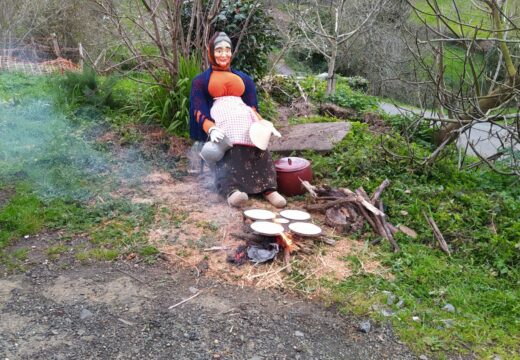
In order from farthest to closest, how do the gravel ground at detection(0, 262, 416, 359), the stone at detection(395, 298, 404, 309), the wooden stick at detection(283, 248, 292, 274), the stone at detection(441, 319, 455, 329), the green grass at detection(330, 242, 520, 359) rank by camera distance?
the wooden stick at detection(283, 248, 292, 274) → the stone at detection(395, 298, 404, 309) → the stone at detection(441, 319, 455, 329) → the green grass at detection(330, 242, 520, 359) → the gravel ground at detection(0, 262, 416, 359)

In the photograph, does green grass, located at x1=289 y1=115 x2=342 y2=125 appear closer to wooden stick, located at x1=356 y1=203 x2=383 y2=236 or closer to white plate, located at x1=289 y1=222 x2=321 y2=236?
wooden stick, located at x1=356 y1=203 x2=383 y2=236

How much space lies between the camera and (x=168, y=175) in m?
5.00

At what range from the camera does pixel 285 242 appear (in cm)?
352

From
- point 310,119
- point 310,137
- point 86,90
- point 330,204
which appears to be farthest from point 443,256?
point 86,90

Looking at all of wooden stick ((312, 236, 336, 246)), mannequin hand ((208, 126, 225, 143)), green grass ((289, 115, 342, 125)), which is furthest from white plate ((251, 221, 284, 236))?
green grass ((289, 115, 342, 125))

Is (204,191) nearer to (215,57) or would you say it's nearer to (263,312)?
(215,57)

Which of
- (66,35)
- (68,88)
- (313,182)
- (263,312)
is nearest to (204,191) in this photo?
(313,182)

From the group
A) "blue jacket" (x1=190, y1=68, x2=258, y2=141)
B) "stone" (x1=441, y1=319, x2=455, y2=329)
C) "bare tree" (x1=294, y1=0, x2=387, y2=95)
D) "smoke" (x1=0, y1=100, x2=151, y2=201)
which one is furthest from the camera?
"bare tree" (x1=294, y1=0, x2=387, y2=95)

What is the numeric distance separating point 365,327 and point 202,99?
259cm

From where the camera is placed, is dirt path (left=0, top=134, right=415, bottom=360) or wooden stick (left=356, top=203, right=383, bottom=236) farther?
wooden stick (left=356, top=203, right=383, bottom=236)

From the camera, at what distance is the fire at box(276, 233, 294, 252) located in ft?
11.5

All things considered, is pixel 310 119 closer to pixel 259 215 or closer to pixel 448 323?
pixel 259 215

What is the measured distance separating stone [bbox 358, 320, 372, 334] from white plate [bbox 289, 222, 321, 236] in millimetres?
879

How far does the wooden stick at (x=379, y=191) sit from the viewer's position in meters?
4.23
